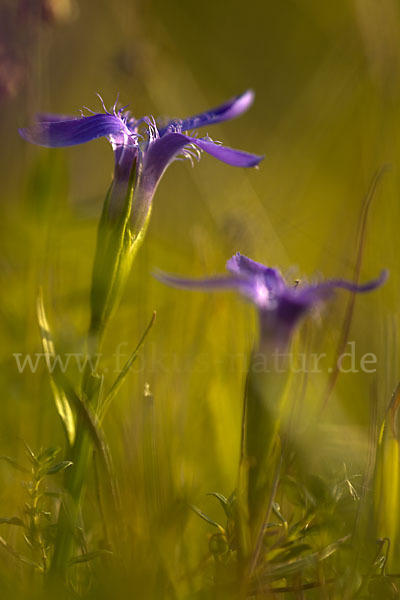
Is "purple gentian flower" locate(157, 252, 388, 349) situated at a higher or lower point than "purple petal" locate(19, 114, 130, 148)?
lower

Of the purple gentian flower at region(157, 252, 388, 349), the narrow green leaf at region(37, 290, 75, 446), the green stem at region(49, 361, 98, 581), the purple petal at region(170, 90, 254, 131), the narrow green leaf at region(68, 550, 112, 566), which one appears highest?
the purple petal at region(170, 90, 254, 131)

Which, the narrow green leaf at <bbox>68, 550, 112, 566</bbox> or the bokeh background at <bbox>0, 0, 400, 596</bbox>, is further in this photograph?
the bokeh background at <bbox>0, 0, 400, 596</bbox>

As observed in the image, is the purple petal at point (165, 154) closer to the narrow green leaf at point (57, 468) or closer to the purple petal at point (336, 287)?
the purple petal at point (336, 287)

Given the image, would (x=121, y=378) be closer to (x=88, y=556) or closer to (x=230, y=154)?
(x=88, y=556)

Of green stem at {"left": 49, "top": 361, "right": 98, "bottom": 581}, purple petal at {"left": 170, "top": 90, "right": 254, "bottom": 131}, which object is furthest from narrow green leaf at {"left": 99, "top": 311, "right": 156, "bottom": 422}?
purple petal at {"left": 170, "top": 90, "right": 254, "bottom": 131}

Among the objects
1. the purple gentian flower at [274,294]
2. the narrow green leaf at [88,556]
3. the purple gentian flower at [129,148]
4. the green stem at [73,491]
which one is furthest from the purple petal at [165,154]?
the narrow green leaf at [88,556]

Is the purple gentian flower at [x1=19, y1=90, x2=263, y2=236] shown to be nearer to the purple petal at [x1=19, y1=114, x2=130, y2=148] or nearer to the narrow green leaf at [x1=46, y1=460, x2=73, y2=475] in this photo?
the purple petal at [x1=19, y1=114, x2=130, y2=148]

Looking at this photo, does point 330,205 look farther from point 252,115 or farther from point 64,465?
point 64,465
